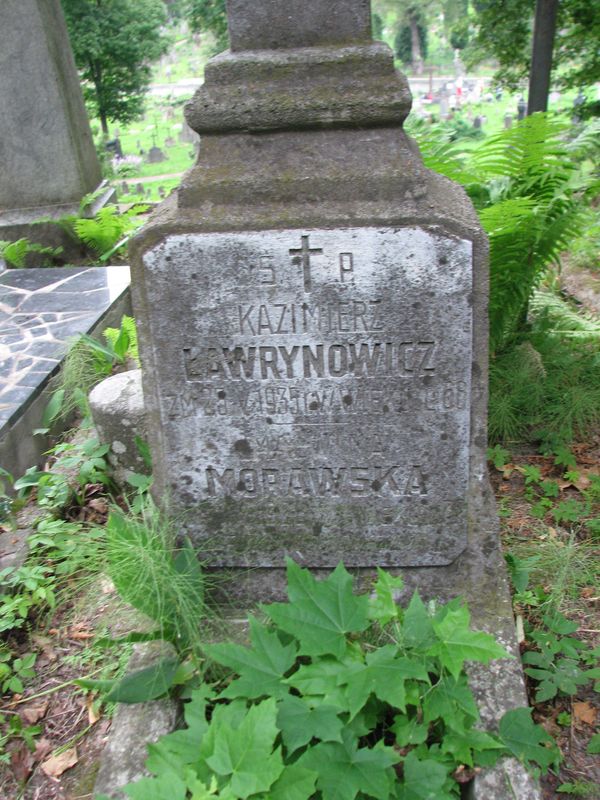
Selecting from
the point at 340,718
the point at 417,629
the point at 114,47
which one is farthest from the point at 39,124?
the point at 340,718

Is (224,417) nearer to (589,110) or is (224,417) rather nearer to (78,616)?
(78,616)

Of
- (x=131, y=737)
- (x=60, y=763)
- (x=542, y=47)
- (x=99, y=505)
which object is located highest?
(x=542, y=47)

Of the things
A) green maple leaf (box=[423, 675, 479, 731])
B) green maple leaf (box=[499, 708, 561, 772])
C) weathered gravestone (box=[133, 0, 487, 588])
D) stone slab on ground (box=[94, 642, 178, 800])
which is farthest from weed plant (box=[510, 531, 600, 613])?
stone slab on ground (box=[94, 642, 178, 800])

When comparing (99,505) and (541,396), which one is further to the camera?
(541,396)

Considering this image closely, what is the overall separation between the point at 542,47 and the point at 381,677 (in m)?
4.88

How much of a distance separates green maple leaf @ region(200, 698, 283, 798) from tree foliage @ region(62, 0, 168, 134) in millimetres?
10426

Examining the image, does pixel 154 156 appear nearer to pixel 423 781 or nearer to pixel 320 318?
pixel 320 318

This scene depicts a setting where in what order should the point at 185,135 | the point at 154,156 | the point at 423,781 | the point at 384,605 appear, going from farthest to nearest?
the point at 185,135
the point at 154,156
the point at 384,605
the point at 423,781

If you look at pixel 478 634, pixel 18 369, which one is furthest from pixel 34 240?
pixel 478 634

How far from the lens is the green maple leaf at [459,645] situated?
6.51 ft

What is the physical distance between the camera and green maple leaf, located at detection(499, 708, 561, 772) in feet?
6.74

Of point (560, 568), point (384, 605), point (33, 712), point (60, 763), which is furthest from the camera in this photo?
point (560, 568)

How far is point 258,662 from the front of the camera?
2.09 m

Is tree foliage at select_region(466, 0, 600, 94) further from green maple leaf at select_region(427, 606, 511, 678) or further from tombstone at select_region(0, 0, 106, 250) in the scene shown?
green maple leaf at select_region(427, 606, 511, 678)
